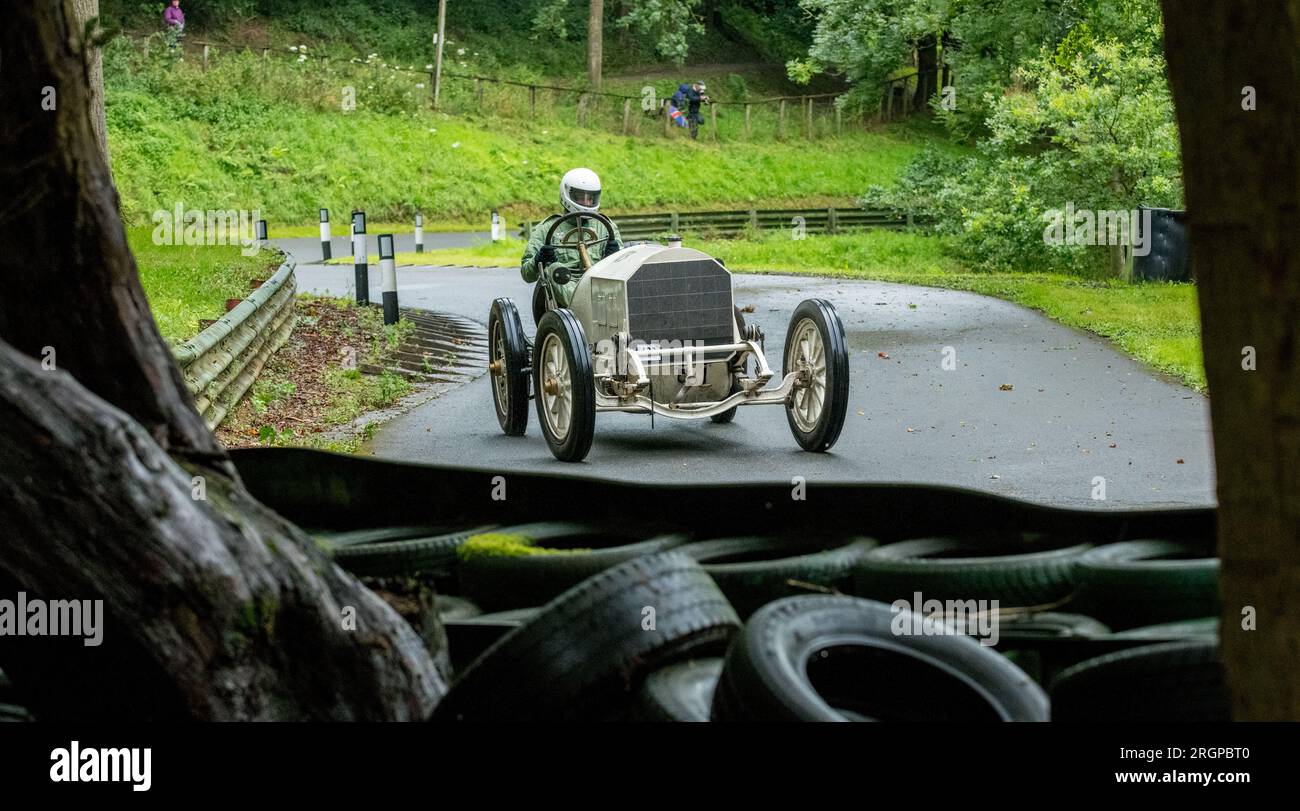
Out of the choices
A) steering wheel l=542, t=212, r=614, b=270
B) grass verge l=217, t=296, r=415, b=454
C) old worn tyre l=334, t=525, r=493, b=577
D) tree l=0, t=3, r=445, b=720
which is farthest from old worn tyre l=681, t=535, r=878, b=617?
steering wheel l=542, t=212, r=614, b=270

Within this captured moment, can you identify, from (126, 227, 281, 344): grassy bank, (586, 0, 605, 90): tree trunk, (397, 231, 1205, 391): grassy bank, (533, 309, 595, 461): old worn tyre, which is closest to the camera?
(533, 309, 595, 461): old worn tyre

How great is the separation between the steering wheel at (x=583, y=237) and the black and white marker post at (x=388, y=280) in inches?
257

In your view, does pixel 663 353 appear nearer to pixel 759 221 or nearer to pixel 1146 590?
pixel 1146 590

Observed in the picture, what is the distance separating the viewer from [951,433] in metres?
11.7

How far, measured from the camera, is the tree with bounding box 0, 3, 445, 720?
3828 mm

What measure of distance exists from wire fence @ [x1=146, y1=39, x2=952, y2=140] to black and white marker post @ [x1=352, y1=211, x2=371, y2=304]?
28906 millimetres

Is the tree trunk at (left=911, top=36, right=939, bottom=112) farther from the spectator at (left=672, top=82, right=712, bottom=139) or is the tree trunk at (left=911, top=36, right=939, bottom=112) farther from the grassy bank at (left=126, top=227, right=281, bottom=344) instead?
the grassy bank at (left=126, top=227, right=281, bottom=344)

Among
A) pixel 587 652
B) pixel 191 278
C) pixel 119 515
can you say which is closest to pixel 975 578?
pixel 587 652

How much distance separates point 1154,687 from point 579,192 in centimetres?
816

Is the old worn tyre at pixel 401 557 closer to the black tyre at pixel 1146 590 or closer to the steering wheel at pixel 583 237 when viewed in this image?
the black tyre at pixel 1146 590

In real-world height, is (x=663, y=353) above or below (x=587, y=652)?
above

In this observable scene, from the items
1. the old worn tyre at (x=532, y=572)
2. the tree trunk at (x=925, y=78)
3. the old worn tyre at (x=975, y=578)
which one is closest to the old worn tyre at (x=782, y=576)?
the old worn tyre at (x=975, y=578)
